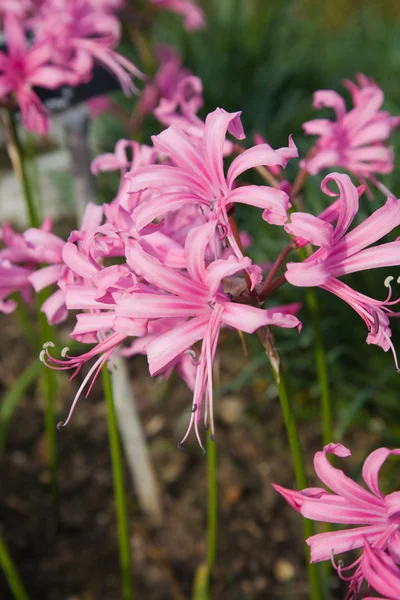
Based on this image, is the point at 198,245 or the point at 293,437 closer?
the point at 198,245

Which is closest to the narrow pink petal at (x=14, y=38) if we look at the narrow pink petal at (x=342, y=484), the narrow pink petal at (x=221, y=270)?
the narrow pink petal at (x=221, y=270)

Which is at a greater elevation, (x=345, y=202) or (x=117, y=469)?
(x=345, y=202)

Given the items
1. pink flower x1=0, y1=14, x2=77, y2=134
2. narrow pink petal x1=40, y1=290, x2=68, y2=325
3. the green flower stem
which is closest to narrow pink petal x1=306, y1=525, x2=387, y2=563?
the green flower stem

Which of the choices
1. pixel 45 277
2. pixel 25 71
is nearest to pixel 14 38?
pixel 25 71

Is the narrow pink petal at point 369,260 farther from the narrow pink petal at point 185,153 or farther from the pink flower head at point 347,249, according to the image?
the narrow pink petal at point 185,153

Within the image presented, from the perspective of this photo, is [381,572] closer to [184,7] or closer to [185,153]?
[185,153]

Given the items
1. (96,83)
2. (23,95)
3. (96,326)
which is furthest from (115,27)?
(96,326)

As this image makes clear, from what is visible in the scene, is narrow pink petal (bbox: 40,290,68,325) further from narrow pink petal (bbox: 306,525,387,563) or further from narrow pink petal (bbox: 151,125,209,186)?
narrow pink petal (bbox: 306,525,387,563)

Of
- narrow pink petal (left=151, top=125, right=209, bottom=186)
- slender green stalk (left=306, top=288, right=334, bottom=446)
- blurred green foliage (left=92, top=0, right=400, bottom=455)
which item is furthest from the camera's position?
blurred green foliage (left=92, top=0, right=400, bottom=455)
